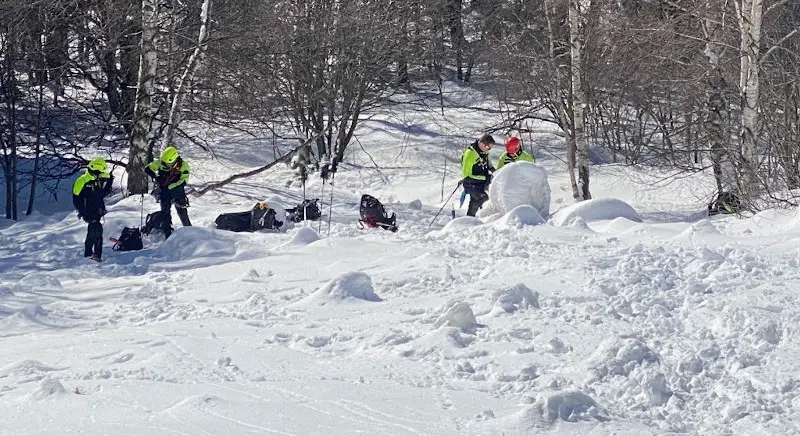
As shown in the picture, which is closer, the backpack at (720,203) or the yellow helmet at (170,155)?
the yellow helmet at (170,155)

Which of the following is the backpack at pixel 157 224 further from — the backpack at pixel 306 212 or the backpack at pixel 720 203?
the backpack at pixel 720 203

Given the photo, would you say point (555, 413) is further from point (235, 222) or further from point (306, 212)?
point (306, 212)

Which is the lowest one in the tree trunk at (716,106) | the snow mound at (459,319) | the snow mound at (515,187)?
the snow mound at (459,319)

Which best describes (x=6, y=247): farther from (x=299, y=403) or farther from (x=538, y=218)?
(x=299, y=403)

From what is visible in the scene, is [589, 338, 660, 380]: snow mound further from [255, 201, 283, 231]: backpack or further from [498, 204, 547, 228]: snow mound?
[255, 201, 283, 231]: backpack

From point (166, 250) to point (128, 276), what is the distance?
144 cm

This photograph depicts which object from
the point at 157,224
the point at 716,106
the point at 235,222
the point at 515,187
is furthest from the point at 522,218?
the point at 716,106

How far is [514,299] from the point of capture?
7.44 meters

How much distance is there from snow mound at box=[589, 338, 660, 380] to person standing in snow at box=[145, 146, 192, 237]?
9188mm

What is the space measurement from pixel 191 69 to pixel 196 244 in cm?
533

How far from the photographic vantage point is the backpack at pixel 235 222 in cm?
1439

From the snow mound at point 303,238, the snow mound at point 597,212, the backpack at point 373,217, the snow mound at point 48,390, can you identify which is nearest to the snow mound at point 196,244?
the snow mound at point 303,238

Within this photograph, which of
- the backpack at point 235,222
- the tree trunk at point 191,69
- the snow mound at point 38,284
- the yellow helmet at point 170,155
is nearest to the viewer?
the snow mound at point 38,284

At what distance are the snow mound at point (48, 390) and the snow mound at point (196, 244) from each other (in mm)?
6168
